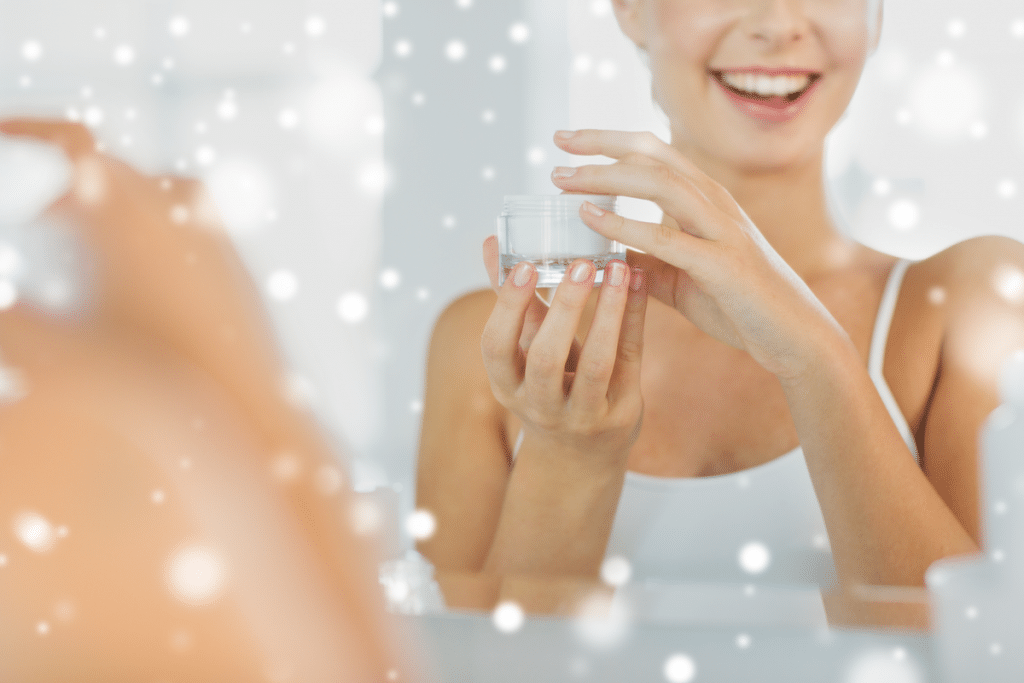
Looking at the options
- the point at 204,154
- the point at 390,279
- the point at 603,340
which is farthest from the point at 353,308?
the point at 603,340

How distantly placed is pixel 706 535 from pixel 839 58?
0.32 meters

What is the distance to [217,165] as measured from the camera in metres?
0.57

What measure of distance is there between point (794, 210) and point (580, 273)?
26 centimetres

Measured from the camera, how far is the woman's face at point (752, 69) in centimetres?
49

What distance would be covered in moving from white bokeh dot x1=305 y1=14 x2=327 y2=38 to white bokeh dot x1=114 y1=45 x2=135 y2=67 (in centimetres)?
13

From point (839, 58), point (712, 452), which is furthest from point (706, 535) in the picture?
point (839, 58)

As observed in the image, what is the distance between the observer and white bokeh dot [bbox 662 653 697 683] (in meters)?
0.38

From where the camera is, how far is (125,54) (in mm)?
556

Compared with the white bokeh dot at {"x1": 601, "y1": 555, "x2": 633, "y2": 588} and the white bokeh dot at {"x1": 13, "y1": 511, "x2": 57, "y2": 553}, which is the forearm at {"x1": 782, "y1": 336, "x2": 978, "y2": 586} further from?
the white bokeh dot at {"x1": 13, "y1": 511, "x2": 57, "y2": 553}

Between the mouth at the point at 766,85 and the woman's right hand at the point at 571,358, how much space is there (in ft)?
0.66

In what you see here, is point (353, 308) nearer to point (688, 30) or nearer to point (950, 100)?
point (688, 30)

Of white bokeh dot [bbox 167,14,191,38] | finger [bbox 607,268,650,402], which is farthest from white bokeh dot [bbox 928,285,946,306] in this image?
white bokeh dot [bbox 167,14,191,38]

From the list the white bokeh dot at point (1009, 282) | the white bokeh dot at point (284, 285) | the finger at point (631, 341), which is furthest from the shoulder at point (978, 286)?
the white bokeh dot at point (284, 285)

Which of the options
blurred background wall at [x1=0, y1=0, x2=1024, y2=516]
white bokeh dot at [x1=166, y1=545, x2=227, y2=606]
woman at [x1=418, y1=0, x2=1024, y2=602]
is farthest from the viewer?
blurred background wall at [x1=0, y1=0, x2=1024, y2=516]
